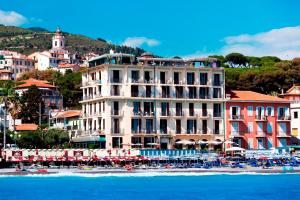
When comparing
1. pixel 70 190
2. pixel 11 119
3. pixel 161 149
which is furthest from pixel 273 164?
pixel 11 119

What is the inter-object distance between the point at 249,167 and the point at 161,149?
35.5 ft

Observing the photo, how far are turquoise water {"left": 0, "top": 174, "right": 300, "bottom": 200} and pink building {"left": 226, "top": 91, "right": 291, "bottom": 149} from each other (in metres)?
11.2

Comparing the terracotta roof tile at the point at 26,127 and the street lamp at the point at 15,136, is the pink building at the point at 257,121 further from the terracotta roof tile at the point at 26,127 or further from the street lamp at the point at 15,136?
the terracotta roof tile at the point at 26,127

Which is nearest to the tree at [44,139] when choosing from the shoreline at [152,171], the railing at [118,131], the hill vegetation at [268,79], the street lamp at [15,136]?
the street lamp at [15,136]

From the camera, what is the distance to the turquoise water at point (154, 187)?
5778 cm

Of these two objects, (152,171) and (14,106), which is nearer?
(152,171)

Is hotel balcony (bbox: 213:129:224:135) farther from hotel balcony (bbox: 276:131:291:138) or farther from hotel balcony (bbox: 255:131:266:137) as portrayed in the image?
hotel balcony (bbox: 276:131:291:138)

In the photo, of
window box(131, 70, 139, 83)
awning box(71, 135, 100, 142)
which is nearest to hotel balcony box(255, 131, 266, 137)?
window box(131, 70, 139, 83)

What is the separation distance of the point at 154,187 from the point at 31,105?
58.7 m

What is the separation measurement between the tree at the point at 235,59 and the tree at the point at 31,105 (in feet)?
150

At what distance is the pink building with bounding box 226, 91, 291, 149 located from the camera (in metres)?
92.2

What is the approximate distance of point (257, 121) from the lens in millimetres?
92750

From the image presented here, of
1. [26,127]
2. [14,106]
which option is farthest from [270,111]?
[14,106]

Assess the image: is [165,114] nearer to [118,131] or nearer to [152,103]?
[152,103]
